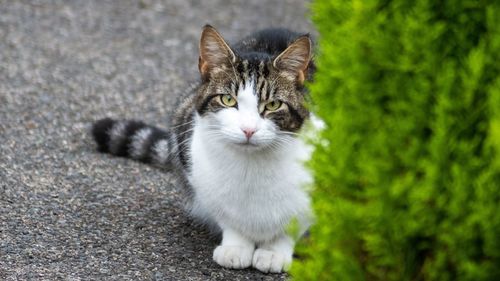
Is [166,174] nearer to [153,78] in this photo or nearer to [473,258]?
[153,78]

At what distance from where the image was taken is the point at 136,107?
6.64 metres

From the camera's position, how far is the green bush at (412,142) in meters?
2.53

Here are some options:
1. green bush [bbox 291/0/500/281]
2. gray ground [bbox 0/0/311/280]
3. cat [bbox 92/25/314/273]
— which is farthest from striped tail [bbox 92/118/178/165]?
green bush [bbox 291/0/500/281]

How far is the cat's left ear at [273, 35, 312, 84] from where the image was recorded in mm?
4195

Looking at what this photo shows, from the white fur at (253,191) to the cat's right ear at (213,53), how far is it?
0.22 m

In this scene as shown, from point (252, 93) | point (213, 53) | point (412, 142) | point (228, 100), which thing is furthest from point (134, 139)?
point (412, 142)

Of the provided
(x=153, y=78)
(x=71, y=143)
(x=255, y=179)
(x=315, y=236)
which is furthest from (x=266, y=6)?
(x=315, y=236)

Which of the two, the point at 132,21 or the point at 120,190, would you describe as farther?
the point at 132,21

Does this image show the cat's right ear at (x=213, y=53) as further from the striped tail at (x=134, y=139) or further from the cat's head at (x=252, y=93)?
the striped tail at (x=134, y=139)

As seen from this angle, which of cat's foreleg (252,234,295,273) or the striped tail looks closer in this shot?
cat's foreleg (252,234,295,273)

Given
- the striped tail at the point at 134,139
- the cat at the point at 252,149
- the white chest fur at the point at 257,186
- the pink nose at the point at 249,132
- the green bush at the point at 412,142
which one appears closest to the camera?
the green bush at the point at 412,142

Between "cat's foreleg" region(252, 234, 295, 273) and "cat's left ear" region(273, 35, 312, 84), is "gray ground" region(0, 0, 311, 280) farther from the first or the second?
"cat's left ear" region(273, 35, 312, 84)

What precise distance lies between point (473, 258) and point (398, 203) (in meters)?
0.27

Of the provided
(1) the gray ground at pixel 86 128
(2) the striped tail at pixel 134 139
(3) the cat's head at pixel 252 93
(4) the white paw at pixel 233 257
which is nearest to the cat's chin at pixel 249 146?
(3) the cat's head at pixel 252 93
